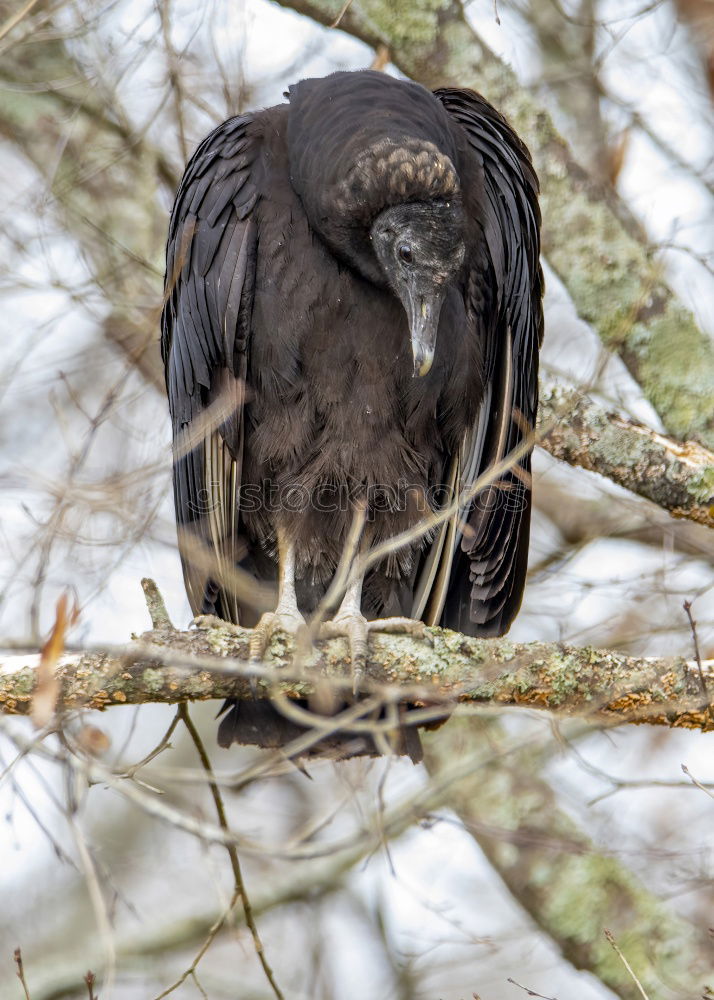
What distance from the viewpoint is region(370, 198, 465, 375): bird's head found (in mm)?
3055

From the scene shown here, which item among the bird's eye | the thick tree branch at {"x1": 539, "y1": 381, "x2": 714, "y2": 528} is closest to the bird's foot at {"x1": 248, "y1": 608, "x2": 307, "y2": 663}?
the thick tree branch at {"x1": 539, "y1": 381, "x2": 714, "y2": 528}

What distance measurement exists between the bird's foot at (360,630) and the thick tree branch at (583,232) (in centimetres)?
120

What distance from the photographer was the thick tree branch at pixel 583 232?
3693 millimetres

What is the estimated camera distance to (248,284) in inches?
129

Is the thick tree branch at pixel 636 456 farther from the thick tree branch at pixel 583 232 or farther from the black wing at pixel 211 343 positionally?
the black wing at pixel 211 343

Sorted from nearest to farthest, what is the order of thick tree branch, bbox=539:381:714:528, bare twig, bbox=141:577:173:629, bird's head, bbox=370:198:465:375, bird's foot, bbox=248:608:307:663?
bare twig, bbox=141:577:173:629, bird's foot, bbox=248:608:307:663, bird's head, bbox=370:198:465:375, thick tree branch, bbox=539:381:714:528

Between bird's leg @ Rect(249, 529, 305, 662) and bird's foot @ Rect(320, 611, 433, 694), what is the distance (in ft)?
0.31

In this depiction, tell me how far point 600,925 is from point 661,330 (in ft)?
6.52

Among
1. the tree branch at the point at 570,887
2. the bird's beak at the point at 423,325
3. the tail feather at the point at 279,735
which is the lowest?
the tree branch at the point at 570,887

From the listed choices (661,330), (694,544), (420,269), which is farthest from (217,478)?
(694,544)

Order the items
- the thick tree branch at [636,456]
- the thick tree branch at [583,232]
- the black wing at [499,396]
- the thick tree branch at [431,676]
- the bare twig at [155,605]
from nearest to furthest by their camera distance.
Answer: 1. the bare twig at [155,605]
2. the thick tree branch at [431,676]
3. the thick tree branch at [636,456]
4. the black wing at [499,396]
5. the thick tree branch at [583,232]

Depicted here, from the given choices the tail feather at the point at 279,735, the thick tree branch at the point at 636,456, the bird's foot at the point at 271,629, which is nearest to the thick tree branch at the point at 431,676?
the bird's foot at the point at 271,629

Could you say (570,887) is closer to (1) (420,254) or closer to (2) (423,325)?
(2) (423,325)

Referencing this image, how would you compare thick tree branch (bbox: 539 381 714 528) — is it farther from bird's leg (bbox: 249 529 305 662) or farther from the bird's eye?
bird's leg (bbox: 249 529 305 662)
